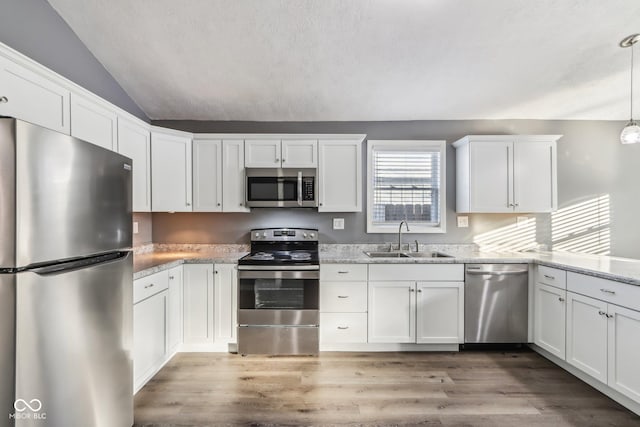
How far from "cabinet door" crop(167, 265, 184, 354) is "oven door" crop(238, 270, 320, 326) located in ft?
1.81

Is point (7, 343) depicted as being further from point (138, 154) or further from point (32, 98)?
point (138, 154)

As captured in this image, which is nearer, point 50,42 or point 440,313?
point 50,42

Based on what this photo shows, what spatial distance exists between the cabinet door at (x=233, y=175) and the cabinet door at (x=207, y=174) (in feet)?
0.17

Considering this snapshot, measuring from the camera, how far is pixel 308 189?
3.03 metres

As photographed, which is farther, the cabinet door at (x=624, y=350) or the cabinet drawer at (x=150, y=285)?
the cabinet drawer at (x=150, y=285)

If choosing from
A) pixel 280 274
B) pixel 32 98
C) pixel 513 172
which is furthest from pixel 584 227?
pixel 32 98

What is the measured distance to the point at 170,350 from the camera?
2.54m

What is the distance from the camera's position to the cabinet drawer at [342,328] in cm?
271

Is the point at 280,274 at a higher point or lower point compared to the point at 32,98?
lower

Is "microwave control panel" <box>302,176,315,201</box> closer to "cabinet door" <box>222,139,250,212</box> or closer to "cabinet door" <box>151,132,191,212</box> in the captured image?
"cabinet door" <box>222,139,250,212</box>

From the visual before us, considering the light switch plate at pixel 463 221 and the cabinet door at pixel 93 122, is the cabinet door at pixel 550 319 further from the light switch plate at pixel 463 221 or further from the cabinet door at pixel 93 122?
the cabinet door at pixel 93 122

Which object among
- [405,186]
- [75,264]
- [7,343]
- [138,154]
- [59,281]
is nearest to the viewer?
[7,343]

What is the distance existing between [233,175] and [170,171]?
0.60 metres

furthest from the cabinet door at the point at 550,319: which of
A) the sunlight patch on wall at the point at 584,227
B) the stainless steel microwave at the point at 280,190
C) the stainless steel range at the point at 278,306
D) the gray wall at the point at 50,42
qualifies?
the gray wall at the point at 50,42
